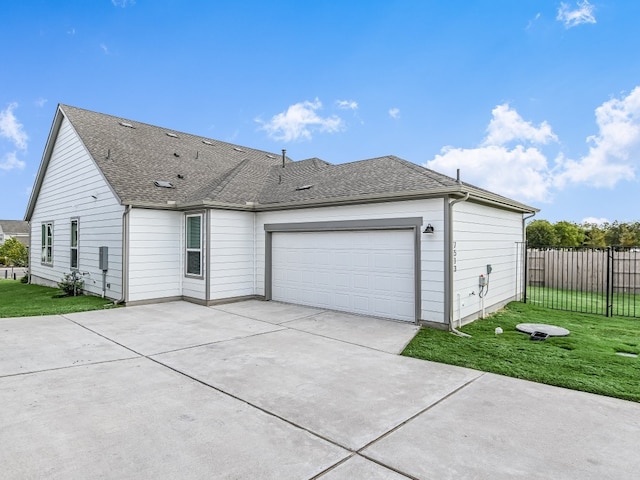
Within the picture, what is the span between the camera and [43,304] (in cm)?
995

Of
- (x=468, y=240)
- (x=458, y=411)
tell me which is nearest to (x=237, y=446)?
(x=458, y=411)

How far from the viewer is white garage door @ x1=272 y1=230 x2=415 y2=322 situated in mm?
7773

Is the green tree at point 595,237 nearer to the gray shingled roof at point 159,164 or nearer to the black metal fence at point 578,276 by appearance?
the black metal fence at point 578,276

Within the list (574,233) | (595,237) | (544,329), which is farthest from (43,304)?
(574,233)

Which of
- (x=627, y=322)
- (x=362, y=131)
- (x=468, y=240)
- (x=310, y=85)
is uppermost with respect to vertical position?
(x=310, y=85)

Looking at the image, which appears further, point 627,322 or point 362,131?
point 362,131

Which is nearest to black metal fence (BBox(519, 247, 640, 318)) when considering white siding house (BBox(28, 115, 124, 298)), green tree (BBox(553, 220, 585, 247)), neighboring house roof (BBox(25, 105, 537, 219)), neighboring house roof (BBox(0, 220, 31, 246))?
neighboring house roof (BBox(25, 105, 537, 219))

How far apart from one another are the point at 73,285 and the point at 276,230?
22.6 feet

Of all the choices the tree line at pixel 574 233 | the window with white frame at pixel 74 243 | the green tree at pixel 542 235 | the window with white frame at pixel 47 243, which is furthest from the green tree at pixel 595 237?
the window with white frame at pixel 47 243

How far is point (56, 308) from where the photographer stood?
29.7 ft

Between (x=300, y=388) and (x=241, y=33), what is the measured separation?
51.3ft

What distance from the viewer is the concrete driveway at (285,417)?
2.65 meters

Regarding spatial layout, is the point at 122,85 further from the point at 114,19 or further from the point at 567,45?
the point at 567,45

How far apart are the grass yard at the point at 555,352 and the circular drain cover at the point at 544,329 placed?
13cm
